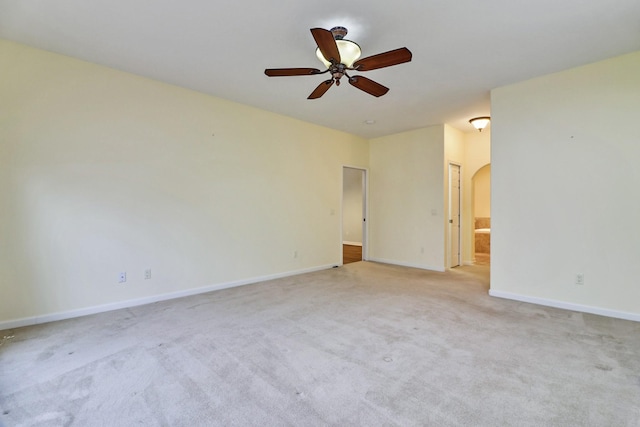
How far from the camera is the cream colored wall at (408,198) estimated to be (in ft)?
18.4

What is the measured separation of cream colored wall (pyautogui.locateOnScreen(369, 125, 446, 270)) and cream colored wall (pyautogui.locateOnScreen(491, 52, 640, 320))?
1.65 metres

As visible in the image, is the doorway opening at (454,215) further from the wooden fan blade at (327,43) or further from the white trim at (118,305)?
the wooden fan blade at (327,43)

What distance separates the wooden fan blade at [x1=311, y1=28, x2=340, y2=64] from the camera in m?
2.02

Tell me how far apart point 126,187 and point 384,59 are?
3.13m

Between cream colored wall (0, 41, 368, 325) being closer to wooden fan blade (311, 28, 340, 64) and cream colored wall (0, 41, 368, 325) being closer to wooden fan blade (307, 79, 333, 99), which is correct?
wooden fan blade (307, 79, 333, 99)

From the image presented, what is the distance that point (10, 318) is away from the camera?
2.85 m

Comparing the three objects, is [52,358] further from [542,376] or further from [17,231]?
[542,376]

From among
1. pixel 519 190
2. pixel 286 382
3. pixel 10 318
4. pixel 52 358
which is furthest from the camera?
pixel 519 190

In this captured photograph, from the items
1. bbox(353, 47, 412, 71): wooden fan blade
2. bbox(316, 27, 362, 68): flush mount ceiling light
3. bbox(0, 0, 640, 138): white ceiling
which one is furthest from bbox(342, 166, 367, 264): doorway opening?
bbox(353, 47, 412, 71): wooden fan blade

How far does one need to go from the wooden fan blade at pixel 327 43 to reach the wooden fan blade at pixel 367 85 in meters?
0.35

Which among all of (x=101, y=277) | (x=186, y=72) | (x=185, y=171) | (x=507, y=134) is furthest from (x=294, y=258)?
(x=507, y=134)

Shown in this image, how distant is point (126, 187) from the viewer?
11.5ft

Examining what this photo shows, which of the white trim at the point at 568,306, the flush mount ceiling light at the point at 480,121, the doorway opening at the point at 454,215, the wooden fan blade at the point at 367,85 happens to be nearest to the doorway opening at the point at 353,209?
the doorway opening at the point at 454,215

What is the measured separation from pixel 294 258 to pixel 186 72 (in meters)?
3.20
